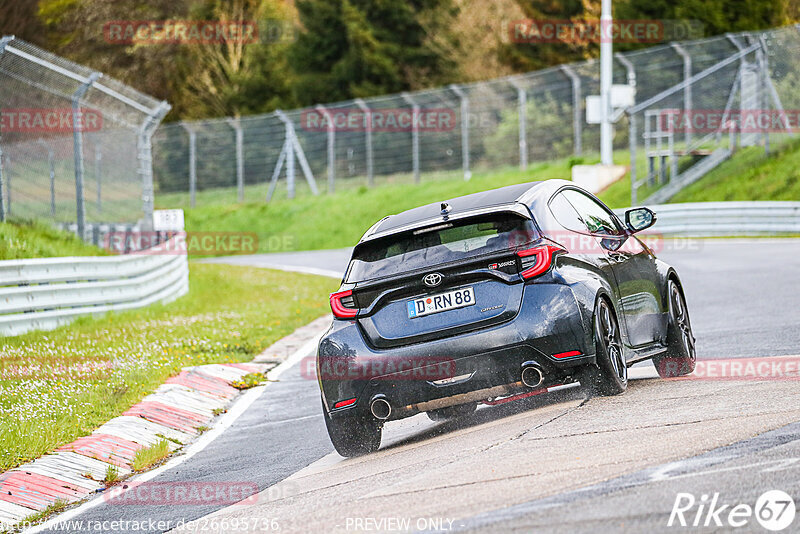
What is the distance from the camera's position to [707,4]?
40.7 m

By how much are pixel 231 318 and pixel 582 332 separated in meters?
10.2

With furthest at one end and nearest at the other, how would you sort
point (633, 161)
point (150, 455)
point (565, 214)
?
point (633, 161), point (150, 455), point (565, 214)

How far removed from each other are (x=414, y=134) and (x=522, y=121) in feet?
14.0

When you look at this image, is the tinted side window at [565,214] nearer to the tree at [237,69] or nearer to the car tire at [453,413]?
the car tire at [453,413]

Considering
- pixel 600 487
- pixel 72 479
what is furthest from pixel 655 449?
pixel 72 479

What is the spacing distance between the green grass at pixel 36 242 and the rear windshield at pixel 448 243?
10.6 meters

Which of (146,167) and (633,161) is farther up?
(146,167)

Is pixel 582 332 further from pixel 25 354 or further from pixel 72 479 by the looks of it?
pixel 25 354

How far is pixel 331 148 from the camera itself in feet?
135

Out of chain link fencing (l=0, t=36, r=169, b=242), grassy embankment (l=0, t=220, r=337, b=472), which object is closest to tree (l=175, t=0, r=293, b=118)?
chain link fencing (l=0, t=36, r=169, b=242)

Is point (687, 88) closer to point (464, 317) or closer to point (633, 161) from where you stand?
point (633, 161)

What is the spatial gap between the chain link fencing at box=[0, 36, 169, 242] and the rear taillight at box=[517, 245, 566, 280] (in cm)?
1105

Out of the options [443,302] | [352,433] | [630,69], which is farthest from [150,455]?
[630,69]

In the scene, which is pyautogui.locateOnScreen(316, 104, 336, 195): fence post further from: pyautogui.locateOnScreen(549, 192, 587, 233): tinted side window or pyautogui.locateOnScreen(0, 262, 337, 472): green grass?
pyautogui.locateOnScreen(549, 192, 587, 233): tinted side window
